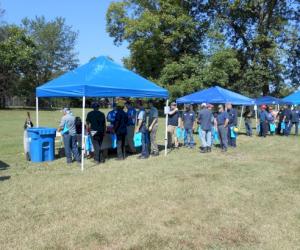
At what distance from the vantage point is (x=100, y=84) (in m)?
10.0

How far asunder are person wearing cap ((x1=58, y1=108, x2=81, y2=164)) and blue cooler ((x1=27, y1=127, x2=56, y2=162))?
21.0 inches

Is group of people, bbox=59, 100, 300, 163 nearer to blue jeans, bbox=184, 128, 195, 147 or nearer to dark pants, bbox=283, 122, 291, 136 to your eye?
blue jeans, bbox=184, 128, 195, 147

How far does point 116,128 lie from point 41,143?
2.16 m

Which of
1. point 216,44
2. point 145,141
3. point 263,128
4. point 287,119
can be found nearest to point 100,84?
point 145,141

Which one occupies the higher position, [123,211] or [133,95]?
→ [133,95]

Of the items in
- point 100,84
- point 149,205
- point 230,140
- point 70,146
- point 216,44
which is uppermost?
point 216,44

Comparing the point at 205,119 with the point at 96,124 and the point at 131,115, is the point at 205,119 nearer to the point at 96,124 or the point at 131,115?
the point at 131,115

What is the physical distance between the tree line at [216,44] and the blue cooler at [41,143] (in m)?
24.3

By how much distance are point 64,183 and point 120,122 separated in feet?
10.2

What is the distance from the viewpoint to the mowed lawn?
16.6 ft

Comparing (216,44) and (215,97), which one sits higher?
(216,44)

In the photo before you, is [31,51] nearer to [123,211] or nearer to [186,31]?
[186,31]

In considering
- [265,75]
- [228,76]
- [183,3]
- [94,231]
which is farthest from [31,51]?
[94,231]

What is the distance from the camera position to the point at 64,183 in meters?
7.98
